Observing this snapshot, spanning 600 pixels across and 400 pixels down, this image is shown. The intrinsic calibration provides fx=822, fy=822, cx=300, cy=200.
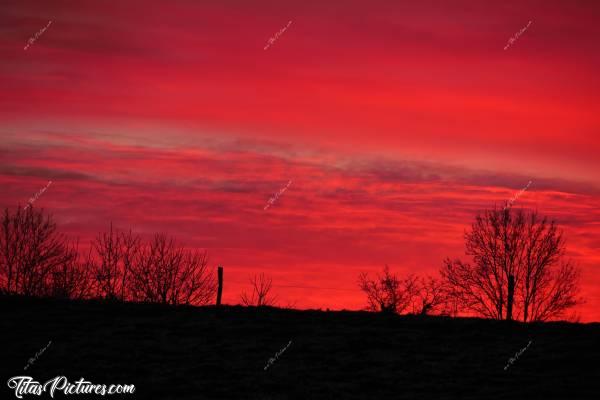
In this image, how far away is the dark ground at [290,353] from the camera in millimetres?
23969

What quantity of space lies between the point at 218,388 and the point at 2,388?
626 cm

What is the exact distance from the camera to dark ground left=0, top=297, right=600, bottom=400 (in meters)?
24.0

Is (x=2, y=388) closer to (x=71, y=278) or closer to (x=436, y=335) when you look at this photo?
(x=436, y=335)

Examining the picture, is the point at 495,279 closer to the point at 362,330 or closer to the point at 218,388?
the point at 362,330

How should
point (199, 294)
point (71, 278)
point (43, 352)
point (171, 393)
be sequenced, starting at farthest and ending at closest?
1. point (71, 278)
2. point (199, 294)
3. point (43, 352)
4. point (171, 393)

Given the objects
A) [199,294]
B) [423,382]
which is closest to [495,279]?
[199,294]

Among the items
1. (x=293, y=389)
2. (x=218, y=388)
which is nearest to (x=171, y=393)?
(x=218, y=388)

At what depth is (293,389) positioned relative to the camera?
2416cm

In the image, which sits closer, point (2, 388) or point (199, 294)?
point (2, 388)

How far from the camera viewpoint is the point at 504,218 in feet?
231

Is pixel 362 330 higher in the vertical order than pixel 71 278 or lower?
lower

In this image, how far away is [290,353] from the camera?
28641 millimetres

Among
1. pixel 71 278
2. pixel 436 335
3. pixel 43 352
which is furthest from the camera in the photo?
pixel 71 278

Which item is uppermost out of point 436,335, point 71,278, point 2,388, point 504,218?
point 504,218
